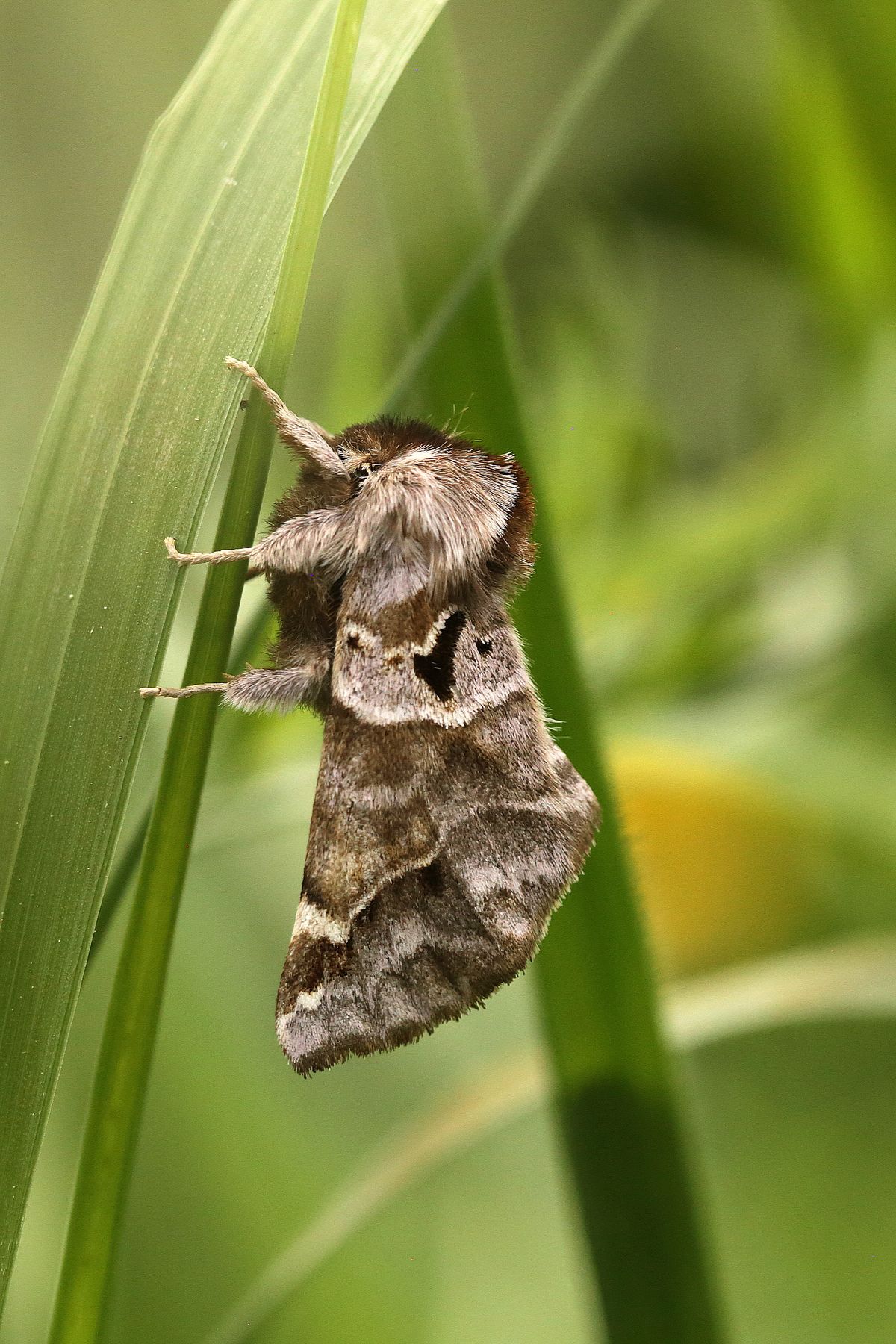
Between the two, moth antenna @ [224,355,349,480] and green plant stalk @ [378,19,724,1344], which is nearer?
moth antenna @ [224,355,349,480]

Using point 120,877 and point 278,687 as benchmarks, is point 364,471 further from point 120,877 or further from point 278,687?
point 120,877

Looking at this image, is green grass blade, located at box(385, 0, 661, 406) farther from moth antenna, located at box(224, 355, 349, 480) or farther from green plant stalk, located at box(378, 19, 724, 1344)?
moth antenna, located at box(224, 355, 349, 480)

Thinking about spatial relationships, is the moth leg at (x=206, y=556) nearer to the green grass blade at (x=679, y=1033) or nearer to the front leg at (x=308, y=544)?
the front leg at (x=308, y=544)

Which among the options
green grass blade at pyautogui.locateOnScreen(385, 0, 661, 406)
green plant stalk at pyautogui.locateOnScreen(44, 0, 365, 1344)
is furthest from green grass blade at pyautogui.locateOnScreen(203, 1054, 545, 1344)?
green grass blade at pyautogui.locateOnScreen(385, 0, 661, 406)

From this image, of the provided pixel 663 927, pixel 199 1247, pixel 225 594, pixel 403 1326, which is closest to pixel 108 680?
pixel 225 594

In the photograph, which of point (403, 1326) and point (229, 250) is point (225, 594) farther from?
point (403, 1326)

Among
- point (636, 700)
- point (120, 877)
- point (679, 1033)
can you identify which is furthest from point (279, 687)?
point (636, 700)
